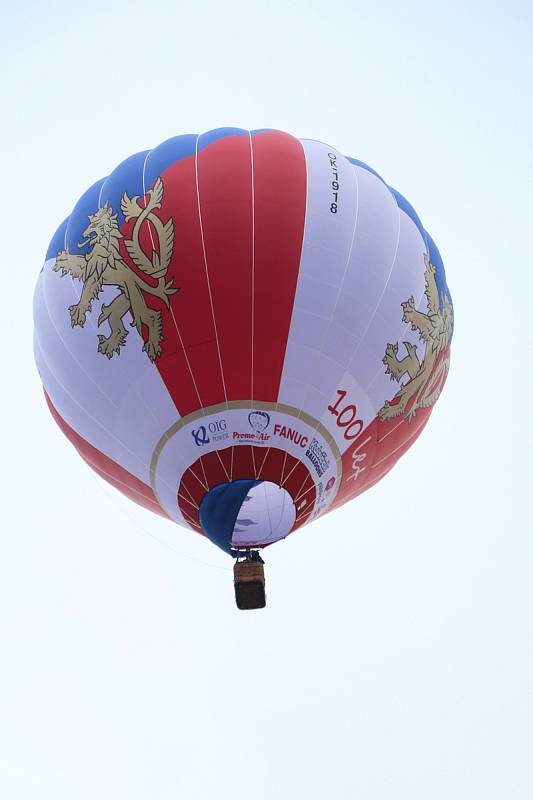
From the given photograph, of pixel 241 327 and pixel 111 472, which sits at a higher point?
pixel 241 327

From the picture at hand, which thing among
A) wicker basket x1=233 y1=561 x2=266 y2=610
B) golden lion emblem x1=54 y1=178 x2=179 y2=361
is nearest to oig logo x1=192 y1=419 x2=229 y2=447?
golden lion emblem x1=54 y1=178 x2=179 y2=361

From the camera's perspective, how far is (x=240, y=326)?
13.6 metres

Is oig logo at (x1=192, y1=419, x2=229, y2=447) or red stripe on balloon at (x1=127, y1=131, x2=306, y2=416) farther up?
red stripe on balloon at (x1=127, y1=131, x2=306, y2=416)

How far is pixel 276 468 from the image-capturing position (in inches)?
545

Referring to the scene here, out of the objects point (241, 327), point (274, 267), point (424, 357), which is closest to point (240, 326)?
point (241, 327)

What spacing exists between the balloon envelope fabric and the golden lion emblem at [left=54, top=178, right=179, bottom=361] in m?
0.02

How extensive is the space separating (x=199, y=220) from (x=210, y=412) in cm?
218

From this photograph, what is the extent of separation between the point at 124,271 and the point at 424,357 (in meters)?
3.71

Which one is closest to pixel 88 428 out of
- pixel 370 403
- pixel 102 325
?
pixel 102 325

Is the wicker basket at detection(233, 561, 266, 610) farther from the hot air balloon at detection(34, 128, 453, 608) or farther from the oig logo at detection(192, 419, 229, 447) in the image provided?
the oig logo at detection(192, 419, 229, 447)

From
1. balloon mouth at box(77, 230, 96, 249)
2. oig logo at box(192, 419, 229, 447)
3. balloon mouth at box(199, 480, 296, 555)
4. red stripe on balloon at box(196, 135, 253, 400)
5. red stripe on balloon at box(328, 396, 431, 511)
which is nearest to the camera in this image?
red stripe on balloon at box(196, 135, 253, 400)

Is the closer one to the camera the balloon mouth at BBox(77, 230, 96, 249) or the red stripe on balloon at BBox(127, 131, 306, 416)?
the red stripe on balloon at BBox(127, 131, 306, 416)

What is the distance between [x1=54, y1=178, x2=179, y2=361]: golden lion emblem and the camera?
13688 millimetres

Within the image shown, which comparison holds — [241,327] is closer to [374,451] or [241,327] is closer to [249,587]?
[374,451]
